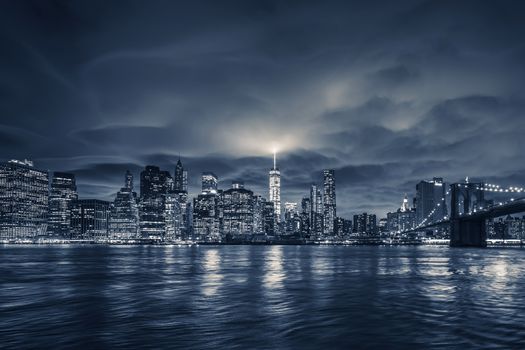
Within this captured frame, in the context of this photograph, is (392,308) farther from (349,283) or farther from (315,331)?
(349,283)

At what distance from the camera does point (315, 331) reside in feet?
66.2

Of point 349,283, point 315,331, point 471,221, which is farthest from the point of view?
point 471,221

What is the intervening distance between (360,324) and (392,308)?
221 inches

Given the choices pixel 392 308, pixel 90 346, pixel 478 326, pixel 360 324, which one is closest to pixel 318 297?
pixel 392 308

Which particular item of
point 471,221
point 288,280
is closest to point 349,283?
point 288,280

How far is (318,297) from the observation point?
3183 cm

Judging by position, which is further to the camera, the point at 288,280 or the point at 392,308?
the point at 288,280

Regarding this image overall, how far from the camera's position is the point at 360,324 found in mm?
21766

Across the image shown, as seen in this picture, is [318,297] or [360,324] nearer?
[360,324]

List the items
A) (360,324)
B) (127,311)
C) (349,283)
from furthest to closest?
(349,283) → (127,311) → (360,324)

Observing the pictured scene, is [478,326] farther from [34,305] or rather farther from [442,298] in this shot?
[34,305]

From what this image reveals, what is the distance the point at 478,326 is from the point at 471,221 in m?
148

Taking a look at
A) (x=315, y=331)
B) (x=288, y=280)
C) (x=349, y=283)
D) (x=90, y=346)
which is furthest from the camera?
(x=288, y=280)

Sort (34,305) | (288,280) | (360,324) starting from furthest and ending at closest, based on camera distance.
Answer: (288,280) < (34,305) < (360,324)
